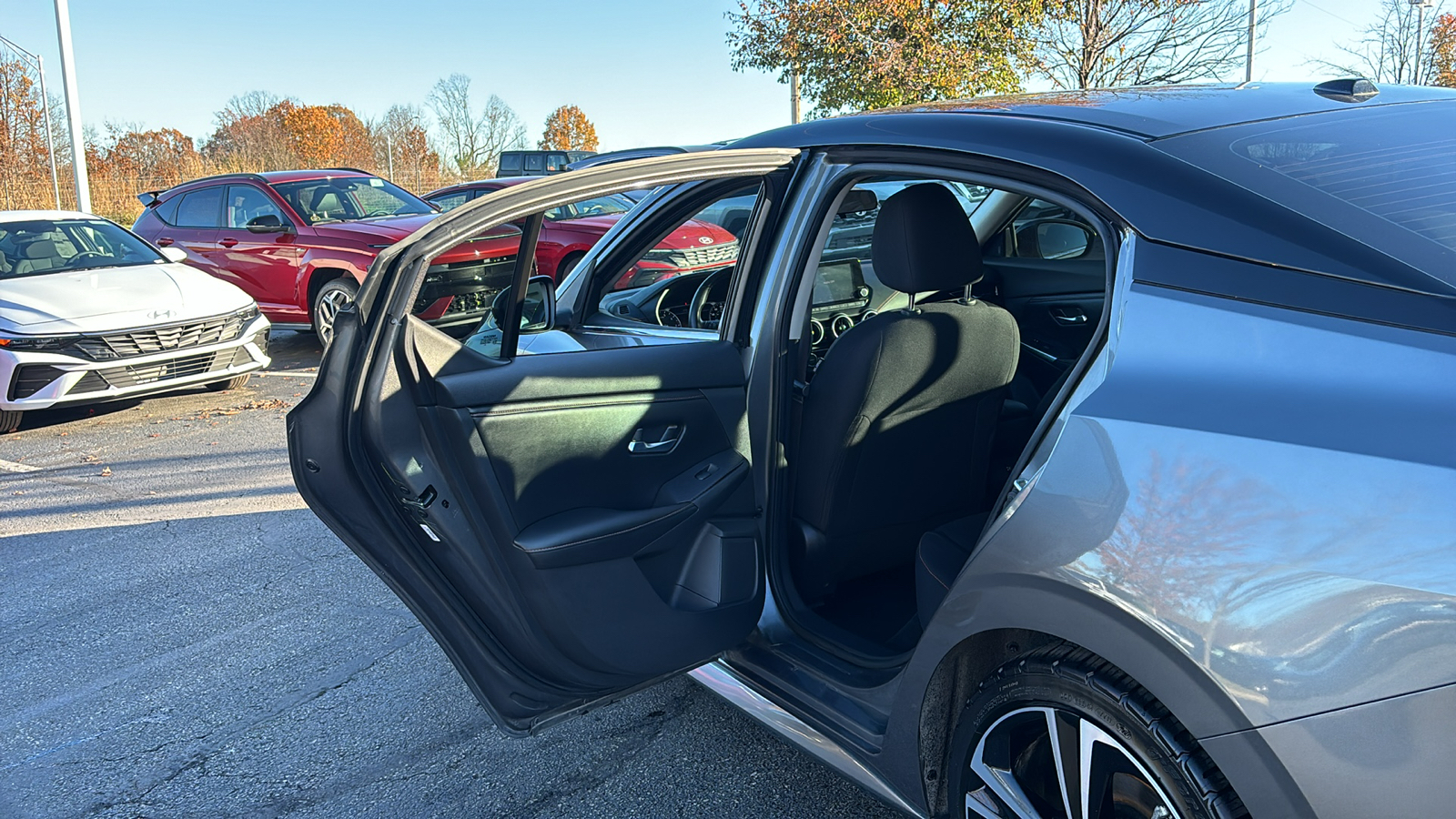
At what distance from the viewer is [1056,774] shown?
1.76 meters

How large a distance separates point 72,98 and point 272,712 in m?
15.3

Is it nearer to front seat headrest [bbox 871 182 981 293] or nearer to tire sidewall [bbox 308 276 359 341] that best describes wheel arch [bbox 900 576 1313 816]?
front seat headrest [bbox 871 182 981 293]

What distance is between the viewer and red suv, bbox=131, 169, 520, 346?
9195 millimetres

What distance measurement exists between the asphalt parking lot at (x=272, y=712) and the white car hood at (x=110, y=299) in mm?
1955

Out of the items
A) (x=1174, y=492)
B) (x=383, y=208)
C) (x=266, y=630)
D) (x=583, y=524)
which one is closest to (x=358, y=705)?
(x=266, y=630)

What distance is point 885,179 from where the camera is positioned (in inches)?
97.7

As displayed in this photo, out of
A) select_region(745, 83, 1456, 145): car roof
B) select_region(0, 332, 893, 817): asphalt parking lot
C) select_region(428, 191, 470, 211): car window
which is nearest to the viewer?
select_region(745, 83, 1456, 145): car roof

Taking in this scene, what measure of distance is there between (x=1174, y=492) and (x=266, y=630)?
10.7 ft

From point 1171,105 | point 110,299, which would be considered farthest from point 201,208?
point 1171,105

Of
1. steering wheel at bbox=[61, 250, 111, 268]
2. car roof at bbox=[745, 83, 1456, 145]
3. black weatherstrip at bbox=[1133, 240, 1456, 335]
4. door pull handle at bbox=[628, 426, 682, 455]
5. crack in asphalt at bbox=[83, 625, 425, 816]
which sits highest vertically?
car roof at bbox=[745, 83, 1456, 145]

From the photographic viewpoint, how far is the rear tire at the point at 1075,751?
1.51 meters

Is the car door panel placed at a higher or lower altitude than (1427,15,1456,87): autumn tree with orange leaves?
lower

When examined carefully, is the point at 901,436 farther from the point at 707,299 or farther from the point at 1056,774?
the point at 707,299

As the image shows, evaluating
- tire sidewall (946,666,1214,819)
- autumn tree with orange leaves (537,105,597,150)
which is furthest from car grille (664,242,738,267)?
autumn tree with orange leaves (537,105,597,150)
